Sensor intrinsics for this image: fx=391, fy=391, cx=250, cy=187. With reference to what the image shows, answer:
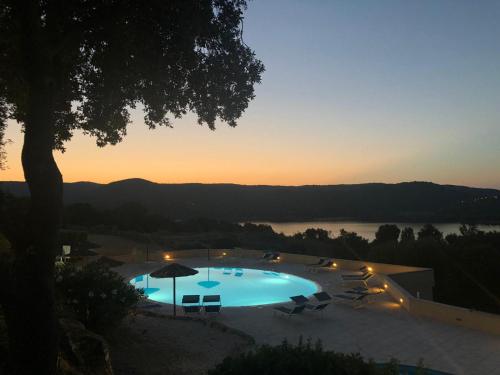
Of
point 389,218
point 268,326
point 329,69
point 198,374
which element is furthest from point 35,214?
point 389,218

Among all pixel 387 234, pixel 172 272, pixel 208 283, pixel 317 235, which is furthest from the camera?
pixel 317 235

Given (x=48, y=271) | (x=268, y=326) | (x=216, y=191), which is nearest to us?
(x=48, y=271)

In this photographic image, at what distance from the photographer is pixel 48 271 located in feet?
12.6

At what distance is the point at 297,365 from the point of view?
3.28m

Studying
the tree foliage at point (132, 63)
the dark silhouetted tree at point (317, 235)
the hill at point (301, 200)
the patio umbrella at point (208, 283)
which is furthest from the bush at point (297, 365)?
the hill at point (301, 200)

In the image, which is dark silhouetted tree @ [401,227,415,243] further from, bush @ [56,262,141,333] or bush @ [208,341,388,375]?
bush @ [208,341,388,375]

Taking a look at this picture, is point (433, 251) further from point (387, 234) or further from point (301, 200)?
point (301, 200)

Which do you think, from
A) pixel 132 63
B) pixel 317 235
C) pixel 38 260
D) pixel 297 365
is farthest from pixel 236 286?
pixel 317 235

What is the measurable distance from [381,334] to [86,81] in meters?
8.04

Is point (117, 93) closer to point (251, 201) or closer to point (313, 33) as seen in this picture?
point (313, 33)

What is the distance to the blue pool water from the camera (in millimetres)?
15195

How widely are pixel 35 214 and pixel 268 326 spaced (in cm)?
708

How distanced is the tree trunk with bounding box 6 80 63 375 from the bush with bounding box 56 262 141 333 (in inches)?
143

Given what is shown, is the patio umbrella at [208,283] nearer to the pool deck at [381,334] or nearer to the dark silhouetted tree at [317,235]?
the pool deck at [381,334]
